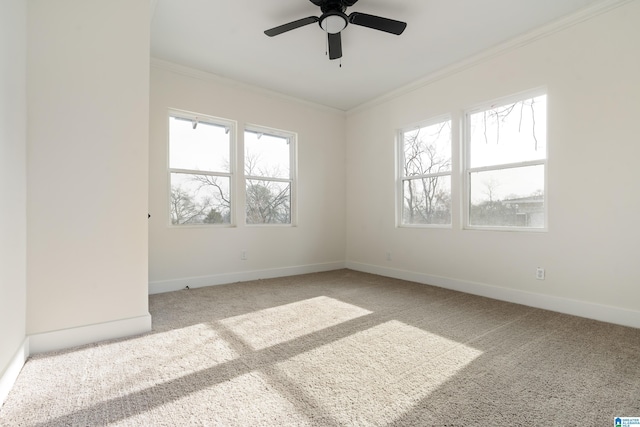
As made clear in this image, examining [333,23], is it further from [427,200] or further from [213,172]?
[427,200]

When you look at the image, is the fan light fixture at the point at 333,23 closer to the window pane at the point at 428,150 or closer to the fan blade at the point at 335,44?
the fan blade at the point at 335,44

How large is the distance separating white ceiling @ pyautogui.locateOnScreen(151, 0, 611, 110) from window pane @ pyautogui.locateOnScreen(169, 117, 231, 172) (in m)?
0.72

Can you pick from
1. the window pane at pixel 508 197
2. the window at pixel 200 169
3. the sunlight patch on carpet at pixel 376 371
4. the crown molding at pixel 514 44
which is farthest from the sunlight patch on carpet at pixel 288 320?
the crown molding at pixel 514 44

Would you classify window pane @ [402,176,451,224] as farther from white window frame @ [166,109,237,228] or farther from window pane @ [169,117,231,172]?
window pane @ [169,117,231,172]

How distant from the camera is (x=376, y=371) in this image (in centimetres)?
176

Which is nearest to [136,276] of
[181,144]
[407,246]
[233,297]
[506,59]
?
[233,297]

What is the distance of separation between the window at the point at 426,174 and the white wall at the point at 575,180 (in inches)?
8.7

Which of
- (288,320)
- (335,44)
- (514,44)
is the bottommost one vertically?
(288,320)

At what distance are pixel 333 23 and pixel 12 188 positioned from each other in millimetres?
2478

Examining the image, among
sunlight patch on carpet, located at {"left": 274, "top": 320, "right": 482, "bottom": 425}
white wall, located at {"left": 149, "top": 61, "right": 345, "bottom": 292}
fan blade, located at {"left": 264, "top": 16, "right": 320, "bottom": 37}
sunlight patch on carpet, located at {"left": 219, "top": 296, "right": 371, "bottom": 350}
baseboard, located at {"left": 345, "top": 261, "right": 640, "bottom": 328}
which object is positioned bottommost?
sunlight patch on carpet, located at {"left": 219, "top": 296, "right": 371, "bottom": 350}

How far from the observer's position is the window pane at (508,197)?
3.07 metres

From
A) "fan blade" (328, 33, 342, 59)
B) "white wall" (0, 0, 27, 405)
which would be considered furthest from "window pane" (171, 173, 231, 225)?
"fan blade" (328, 33, 342, 59)


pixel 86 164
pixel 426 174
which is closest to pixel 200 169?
pixel 86 164

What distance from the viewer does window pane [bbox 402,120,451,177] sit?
12.9ft
